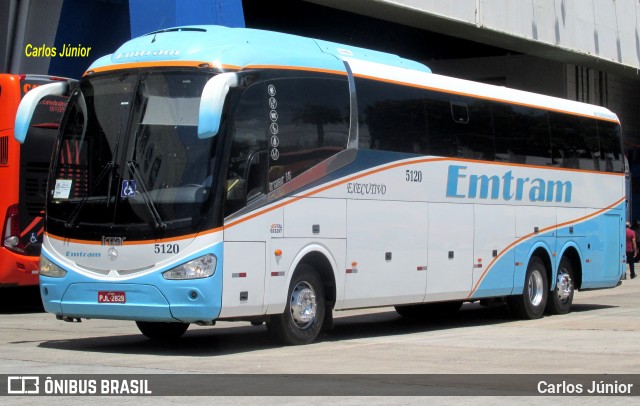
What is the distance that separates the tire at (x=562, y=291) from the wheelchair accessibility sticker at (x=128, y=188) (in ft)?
31.3

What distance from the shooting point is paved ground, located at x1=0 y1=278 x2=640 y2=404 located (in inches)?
430

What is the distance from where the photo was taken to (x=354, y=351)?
529 inches

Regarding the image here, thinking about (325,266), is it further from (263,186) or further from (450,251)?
(450,251)

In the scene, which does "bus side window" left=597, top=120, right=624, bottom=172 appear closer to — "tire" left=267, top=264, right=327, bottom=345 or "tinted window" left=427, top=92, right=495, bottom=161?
"tinted window" left=427, top=92, right=495, bottom=161

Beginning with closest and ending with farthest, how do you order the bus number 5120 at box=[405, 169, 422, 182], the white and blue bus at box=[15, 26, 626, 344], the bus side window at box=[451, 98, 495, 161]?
1. the white and blue bus at box=[15, 26, 626, 344]
2. the bus number 5120 at box=[405, 169, 422, 182]
3. the bus side window at box=[451, 98, 495, 161]

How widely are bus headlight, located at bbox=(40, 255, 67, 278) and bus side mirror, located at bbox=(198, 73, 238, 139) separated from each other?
2.55 m

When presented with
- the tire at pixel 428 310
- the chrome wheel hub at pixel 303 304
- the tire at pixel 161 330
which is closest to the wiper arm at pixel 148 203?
the chrome wheel hub at pixel 303 304

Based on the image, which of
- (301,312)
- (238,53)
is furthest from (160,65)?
(301,312)

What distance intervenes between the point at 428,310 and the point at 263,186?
7.41m

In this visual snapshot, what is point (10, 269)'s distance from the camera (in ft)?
63.3

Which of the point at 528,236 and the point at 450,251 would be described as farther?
the point at 528,236

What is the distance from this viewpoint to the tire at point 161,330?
14617 millimetres

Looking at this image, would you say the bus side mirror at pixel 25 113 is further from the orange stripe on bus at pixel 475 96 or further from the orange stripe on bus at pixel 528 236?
the orange stripe on bus at pixel 528 236

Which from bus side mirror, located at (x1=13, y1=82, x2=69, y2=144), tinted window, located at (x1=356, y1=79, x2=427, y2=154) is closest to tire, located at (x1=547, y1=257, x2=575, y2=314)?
tinted window, located at (x1=356, y1=79, x2=427, y2=154)
